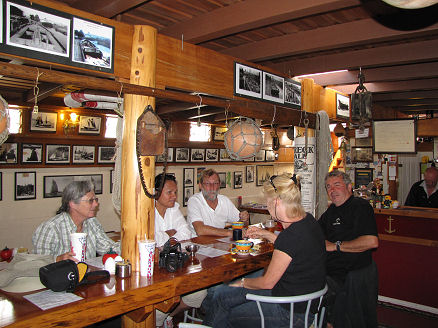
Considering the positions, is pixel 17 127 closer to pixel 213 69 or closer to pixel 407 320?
pixel 213 69

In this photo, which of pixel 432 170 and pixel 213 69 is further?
pixel 432 170

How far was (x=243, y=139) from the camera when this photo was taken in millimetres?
3246

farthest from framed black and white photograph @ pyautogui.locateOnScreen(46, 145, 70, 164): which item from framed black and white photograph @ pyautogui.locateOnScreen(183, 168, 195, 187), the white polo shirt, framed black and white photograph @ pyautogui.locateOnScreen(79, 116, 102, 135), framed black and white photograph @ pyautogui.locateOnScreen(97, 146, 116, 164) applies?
framed black and white photograph @ pyautogui.locateOnScreen(183, 168, 195, 187)

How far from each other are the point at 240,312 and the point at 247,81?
7.71 feet

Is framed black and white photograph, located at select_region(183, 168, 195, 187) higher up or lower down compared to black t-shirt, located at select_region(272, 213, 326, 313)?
higher up

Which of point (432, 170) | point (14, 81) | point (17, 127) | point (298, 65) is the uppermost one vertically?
point (298, 65)

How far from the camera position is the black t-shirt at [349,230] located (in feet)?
10.6

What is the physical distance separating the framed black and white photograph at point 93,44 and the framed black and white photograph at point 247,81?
1.46 metres

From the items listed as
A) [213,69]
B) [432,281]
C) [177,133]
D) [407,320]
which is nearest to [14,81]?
[213,69]

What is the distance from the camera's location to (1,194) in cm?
496

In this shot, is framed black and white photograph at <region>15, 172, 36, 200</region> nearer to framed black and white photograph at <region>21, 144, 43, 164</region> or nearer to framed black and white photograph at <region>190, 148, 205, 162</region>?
framed black and white photograph at <region>21, 144, 43, 164</region>

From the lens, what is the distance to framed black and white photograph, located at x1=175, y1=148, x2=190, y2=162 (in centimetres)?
722

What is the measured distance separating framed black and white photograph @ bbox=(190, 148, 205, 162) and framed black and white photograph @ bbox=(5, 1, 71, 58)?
5.20 m

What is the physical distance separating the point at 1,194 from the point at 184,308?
3264 mm
